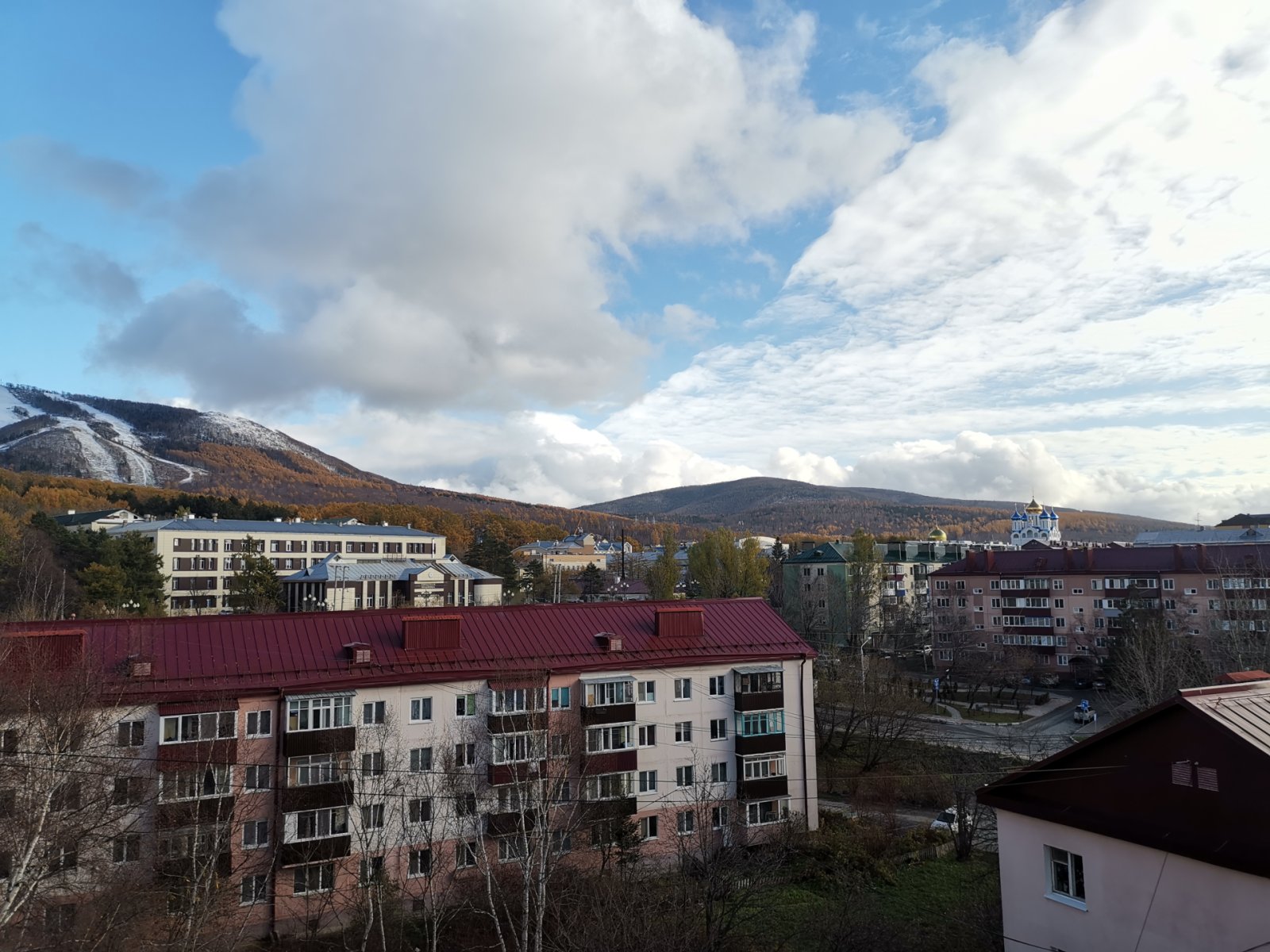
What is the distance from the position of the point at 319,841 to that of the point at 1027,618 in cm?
6262

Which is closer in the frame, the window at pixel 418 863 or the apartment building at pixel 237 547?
the window at pixel 418 863

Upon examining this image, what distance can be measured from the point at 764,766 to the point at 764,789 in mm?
782

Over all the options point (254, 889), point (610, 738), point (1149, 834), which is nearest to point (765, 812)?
point (610, 738)

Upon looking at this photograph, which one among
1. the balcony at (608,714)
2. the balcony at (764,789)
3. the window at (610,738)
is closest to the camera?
the window at (610,738)

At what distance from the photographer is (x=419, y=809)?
2286 cm

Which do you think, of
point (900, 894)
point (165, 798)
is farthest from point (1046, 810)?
point (165, 798)

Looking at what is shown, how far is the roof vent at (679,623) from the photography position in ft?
97.3

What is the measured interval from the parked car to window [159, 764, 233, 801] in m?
24.8

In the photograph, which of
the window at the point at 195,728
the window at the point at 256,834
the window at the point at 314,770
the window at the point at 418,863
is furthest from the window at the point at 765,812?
the window at the point at 195,728

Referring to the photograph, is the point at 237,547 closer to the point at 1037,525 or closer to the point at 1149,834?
the point at 1149,834

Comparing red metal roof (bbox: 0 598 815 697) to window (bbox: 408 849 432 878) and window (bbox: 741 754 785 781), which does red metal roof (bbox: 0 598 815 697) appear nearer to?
window (bbox: 741 754 785 781)

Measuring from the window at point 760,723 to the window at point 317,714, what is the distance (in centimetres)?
1408

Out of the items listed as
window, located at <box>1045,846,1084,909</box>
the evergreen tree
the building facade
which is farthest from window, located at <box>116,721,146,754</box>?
the evergreen tree

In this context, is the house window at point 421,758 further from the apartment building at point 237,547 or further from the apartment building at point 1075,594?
the apartment building at point 1075,594
